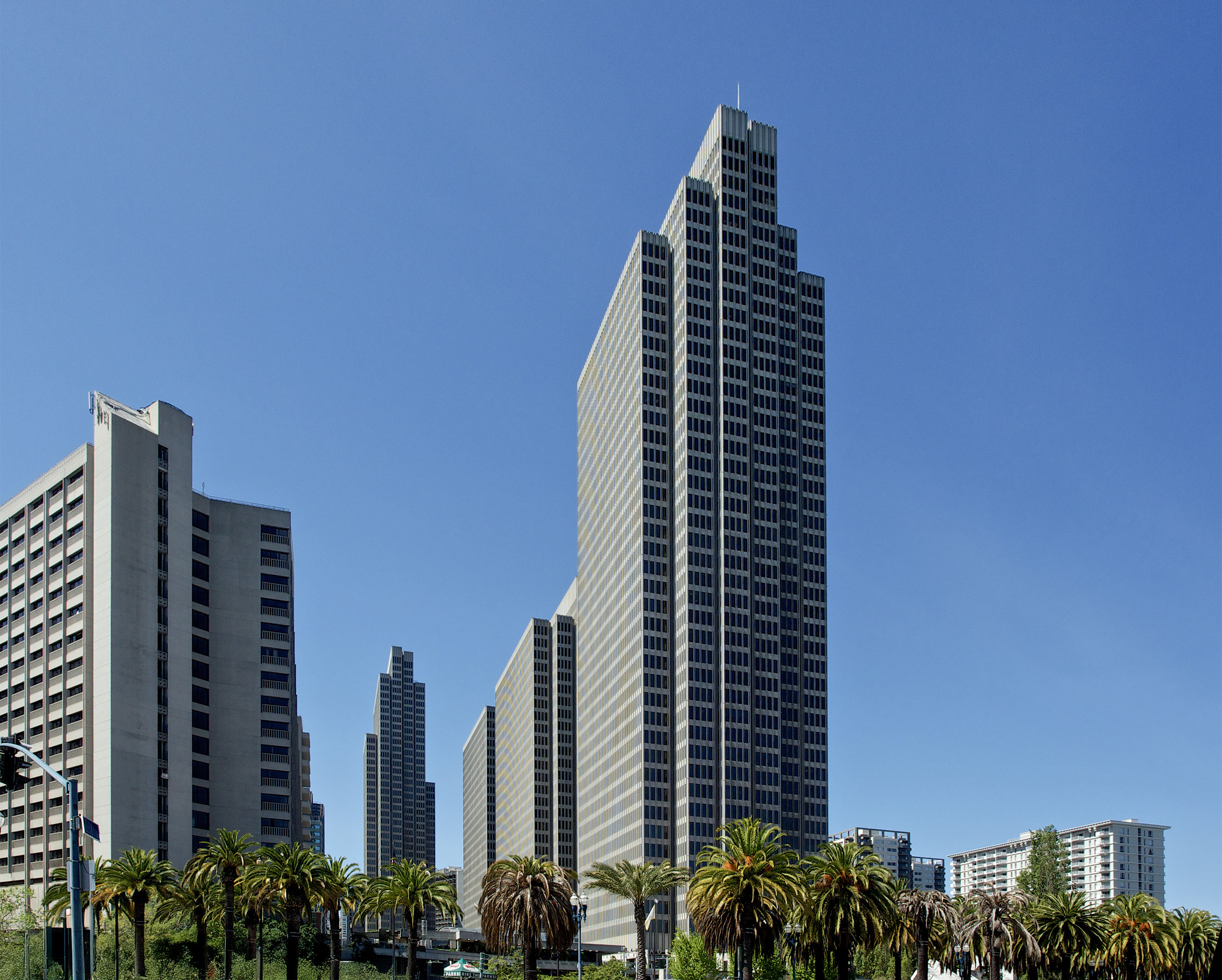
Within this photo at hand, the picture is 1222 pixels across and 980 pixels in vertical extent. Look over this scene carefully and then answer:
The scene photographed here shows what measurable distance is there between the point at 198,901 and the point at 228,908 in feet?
27.5

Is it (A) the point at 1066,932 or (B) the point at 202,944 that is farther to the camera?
(A) the point at 1066,932

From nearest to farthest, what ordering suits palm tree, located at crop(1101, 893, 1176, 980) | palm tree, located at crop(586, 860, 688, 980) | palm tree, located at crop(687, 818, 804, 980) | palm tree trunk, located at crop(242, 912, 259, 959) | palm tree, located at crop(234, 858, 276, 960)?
palm tree, located at crop(687, 818, 804, 980)
palm tree, located at crop(234, 858, 276, 960)
palm tree trunk, located at crop(242, 912, 259, 959)
palm tree, located at crop(1101, 893, 1176, 980)
palm tree, located at crop(586, 860, 688, 980)

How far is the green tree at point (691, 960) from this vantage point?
385ft

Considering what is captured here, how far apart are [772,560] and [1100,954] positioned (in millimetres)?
97183

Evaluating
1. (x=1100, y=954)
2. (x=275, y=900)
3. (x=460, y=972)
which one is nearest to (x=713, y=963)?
(x=1100, y=954)

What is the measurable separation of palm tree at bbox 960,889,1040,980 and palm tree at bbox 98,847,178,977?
6171cm

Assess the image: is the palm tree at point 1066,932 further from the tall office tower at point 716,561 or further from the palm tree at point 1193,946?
the tall office tower at point 716,561

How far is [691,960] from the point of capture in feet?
397

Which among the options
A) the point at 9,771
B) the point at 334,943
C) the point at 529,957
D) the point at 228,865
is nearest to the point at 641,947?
the point at 529,957

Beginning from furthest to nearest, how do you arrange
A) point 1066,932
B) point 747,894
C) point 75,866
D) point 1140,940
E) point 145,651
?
point 145,651
point 1066,932
point 1140,940
point 747,894
point 75,866

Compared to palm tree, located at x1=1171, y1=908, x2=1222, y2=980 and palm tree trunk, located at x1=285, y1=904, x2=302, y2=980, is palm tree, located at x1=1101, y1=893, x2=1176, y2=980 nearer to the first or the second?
palm tree, located at x1=1171, y1=908, x2=1222, y2=980

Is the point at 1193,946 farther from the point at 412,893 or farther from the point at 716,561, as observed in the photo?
the point at 716,561

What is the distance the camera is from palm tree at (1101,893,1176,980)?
313 ft

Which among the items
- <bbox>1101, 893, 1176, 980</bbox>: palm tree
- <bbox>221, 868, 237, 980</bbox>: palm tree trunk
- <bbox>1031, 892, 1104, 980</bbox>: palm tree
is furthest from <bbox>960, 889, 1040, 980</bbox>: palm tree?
<bbox>221, 868, 237, 980</bbox>: palm tree trunk
